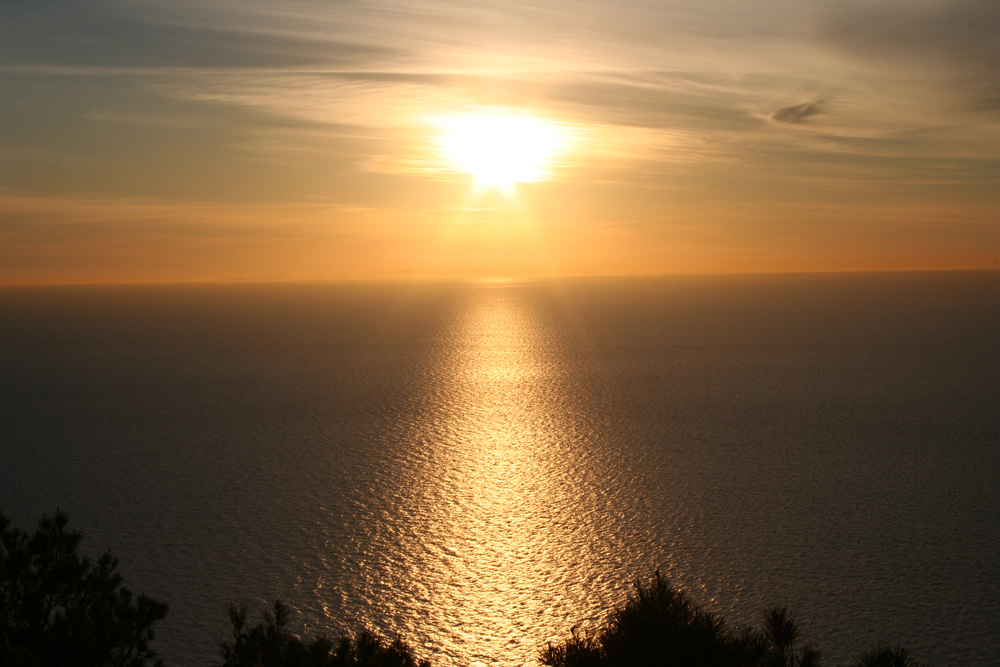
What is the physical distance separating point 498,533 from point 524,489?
3988mm

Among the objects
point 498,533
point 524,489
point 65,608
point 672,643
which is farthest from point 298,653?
point 524,489

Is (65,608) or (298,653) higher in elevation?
(65,608)

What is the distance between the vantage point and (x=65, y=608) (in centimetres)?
755

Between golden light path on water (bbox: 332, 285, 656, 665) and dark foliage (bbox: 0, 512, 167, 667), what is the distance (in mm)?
6652

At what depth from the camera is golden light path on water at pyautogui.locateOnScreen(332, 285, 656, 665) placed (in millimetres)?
14359

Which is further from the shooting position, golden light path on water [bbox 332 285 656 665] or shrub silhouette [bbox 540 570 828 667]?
golden light path on water [bbox 332 285 656 665]

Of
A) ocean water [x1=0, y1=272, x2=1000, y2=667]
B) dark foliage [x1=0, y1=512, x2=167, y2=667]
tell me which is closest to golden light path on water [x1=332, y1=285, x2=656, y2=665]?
ocean water [x1=0, y1=272, x2=1000, y2=667]

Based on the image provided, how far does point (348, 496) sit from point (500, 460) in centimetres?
627

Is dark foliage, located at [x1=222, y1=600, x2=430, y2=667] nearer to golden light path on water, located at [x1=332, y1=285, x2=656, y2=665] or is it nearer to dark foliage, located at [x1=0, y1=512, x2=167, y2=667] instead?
dark foliage, located at [x1=0, y1=512, x2=167, y2=667]

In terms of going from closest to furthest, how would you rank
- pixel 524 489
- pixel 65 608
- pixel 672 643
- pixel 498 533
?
1. pixel 672 643
2. pixel 65 608
3. pixel 498 533
4. pixel 524 489

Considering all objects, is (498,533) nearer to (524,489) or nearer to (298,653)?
(524,489)

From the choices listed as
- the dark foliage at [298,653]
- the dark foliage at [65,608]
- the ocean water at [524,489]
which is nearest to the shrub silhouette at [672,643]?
the dark foliage at [298,653]

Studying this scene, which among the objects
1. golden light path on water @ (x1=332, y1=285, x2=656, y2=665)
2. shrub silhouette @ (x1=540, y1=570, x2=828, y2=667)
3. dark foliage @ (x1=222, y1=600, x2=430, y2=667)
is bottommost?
dark foliage @ (x1=222, y1=600, x2=430, y2=667)

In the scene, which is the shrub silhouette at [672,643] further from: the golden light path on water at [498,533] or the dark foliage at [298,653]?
the golden light path on water at [498,533]
